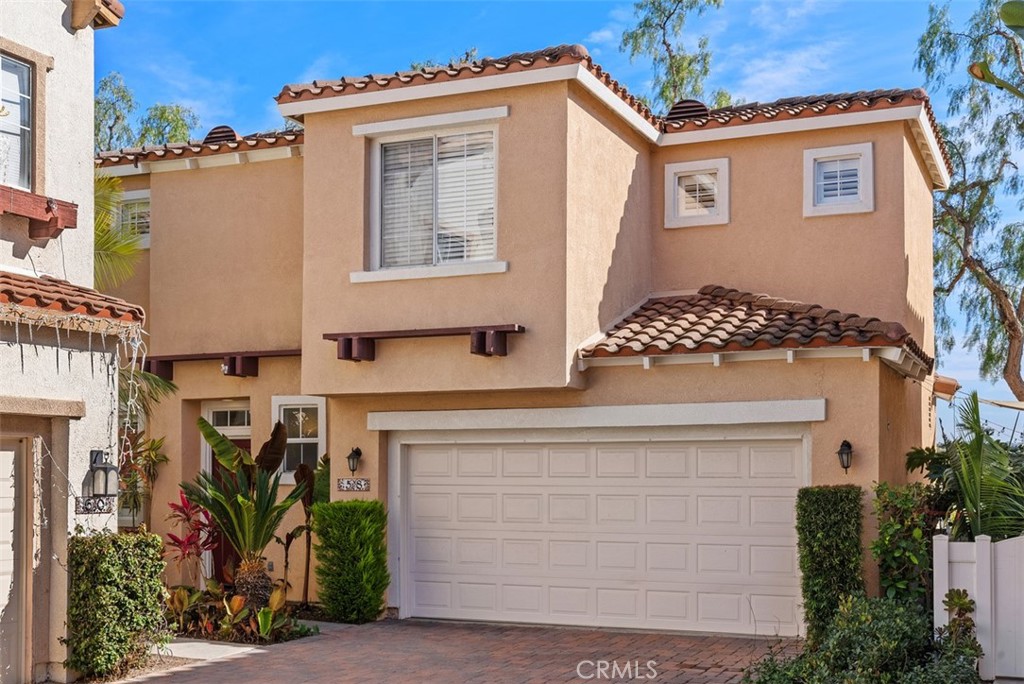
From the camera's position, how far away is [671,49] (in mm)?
31672

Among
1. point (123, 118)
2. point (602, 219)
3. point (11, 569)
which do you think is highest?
point (123, 118)

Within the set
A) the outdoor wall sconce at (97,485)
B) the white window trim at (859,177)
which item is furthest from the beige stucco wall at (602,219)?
the outdoor wall sconce at (97,485)

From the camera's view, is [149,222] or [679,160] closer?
[679,160]

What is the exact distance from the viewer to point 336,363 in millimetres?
15812

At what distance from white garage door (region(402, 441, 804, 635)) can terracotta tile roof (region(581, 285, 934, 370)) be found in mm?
1321

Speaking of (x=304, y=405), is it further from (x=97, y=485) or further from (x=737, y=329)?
(x=737, y=329)

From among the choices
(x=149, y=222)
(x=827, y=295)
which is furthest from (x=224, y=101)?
(x=827, y=295)

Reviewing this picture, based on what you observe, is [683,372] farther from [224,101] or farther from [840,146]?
[224,101]

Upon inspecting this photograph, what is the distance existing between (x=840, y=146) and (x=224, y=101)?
20.5m

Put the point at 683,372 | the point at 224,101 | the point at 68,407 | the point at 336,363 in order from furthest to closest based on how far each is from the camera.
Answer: the point at 224,101, the point at 336,363, the point at 683,372, the point at 68,407

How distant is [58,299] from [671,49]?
2321 cm

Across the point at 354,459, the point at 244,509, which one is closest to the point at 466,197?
the point at 354,459

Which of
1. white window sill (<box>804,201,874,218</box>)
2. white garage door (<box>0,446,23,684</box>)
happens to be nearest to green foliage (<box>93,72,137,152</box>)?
white window sill (<box>804,201,874,218</box>)

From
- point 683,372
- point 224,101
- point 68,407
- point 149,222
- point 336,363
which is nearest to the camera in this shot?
point 68,407
